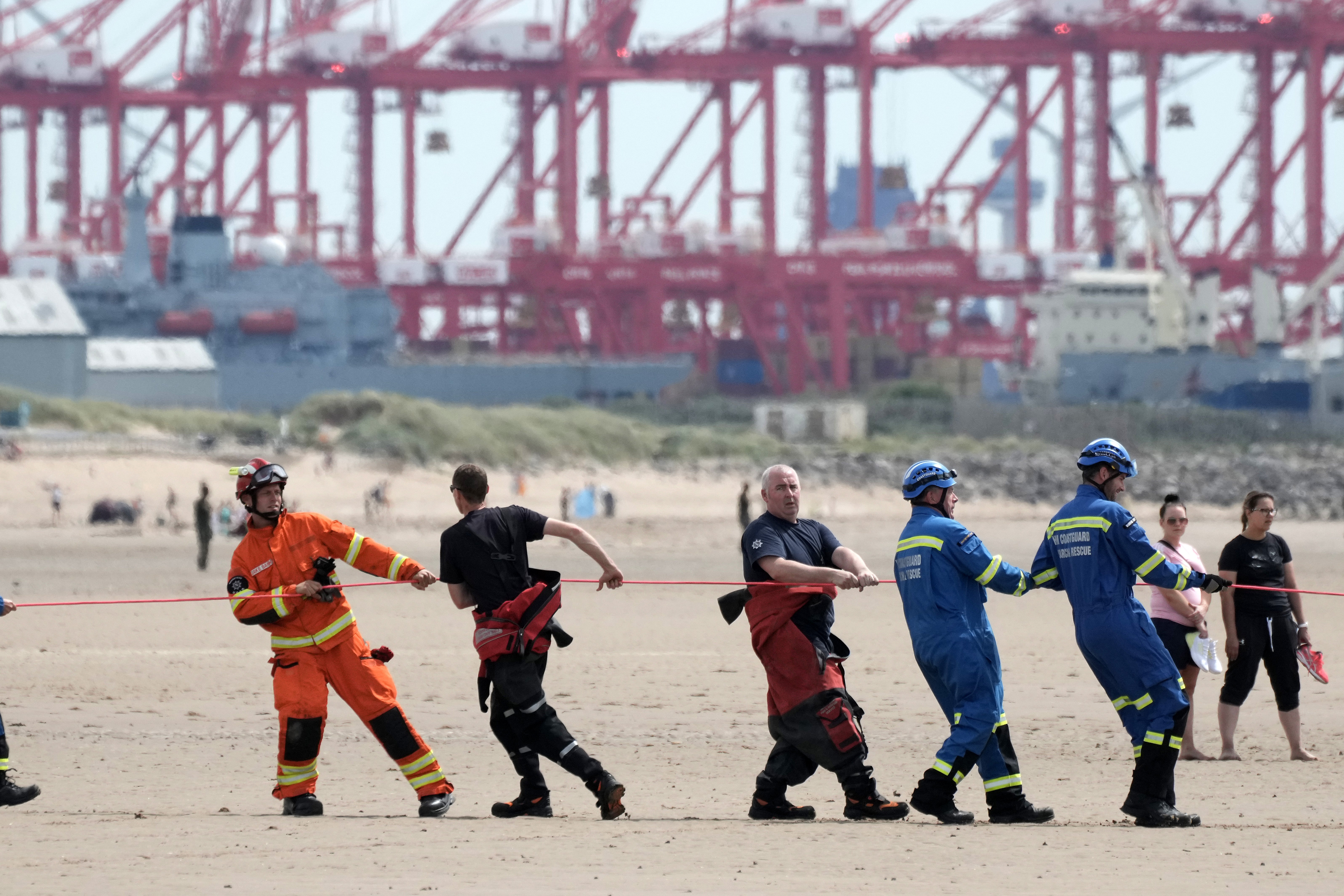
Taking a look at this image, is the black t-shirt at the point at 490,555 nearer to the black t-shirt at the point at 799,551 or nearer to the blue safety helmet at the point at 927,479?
the black t-shirt at the point at 799,551

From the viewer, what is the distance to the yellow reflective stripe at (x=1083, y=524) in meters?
7.07

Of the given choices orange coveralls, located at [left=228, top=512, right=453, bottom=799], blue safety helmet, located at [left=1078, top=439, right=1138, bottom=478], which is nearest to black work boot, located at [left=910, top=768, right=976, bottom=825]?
blue safety helmet, located at [left=1078, top=439, right=1138, bottom=478]

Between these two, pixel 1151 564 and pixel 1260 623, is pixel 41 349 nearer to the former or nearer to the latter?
pixel 1260 623

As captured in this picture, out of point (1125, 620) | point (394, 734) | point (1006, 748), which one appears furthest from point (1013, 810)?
point (394, 734)

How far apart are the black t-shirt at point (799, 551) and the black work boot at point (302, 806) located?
1.77 m

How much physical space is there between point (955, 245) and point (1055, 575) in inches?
2461

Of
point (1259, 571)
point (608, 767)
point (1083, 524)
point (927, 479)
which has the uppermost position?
point (927, 479)

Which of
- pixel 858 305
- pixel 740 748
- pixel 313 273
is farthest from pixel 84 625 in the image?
pixel 858 305

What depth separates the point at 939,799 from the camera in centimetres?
702

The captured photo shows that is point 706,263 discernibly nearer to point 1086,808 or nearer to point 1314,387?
point 1314,387

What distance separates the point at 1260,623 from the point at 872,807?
2.58 m

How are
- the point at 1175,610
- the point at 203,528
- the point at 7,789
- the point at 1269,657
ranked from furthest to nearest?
the point at 203,528
the point at 1269,657
the point at 1175,610
the point at 7,789

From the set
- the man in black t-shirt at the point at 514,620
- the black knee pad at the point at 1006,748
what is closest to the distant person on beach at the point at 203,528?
the man in black t-shirt at the point at 514,620

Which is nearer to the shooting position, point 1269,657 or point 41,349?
point 1269,657
